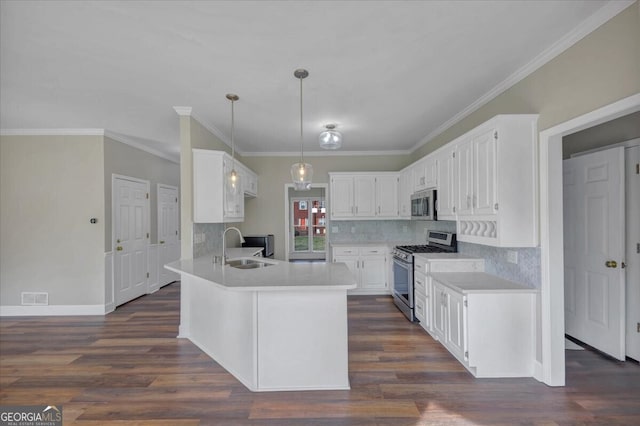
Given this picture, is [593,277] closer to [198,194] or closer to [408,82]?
[408,82]

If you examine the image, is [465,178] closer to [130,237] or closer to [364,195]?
[364,195]

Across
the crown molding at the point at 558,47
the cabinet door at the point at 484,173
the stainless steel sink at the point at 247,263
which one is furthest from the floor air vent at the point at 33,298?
the crown molding at the point at 558,47

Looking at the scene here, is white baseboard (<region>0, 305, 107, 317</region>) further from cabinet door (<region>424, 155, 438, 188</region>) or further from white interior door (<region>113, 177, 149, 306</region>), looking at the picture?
cabinet door (<region>424, 155, 438, 188</region>)

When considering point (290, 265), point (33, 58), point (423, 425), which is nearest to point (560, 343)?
point (423, 425)

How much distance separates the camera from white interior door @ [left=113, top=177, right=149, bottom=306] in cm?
478

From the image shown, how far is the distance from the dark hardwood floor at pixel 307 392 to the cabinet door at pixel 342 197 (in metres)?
2.52

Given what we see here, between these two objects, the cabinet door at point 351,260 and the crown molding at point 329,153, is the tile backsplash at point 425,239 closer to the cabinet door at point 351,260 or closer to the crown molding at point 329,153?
the cabinet door at point 351,260

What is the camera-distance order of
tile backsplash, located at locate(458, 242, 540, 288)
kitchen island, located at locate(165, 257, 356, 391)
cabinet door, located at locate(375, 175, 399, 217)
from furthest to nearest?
cabinet door, located at locate(375, 175, 399, 217) → tile backsplash, located at locate(458, 242, 540, 288) → kitchen island, located at locate(165, 257, 356, 391)

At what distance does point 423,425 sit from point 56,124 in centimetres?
541

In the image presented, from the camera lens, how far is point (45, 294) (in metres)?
4.39

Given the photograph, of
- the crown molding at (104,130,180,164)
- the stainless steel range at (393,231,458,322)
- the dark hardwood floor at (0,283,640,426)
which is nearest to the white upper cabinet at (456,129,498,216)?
the stainless steel range at (393,231,458,322)

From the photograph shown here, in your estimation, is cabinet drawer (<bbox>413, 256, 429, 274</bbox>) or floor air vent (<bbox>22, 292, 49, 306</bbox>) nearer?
cabinet drawer (<bbox>413, 256, 429, 274</bbox>)

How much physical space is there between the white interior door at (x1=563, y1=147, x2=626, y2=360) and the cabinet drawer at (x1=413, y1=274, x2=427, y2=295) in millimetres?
1520

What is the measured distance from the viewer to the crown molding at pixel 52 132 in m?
4.36
